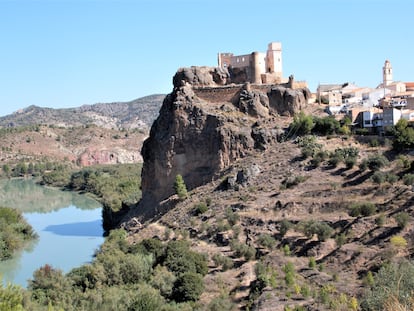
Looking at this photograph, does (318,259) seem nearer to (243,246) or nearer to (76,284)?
(243,246)

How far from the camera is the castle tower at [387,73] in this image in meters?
46.4

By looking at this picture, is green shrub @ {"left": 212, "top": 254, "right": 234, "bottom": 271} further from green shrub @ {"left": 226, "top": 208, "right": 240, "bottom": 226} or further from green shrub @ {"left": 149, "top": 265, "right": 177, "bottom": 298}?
green shrub @ {"left": 226, "top": 208, "right": 240, "bottom": 226}

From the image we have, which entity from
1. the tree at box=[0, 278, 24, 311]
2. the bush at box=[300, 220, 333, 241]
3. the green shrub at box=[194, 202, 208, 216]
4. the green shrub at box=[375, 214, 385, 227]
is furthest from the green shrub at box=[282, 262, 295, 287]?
the green shrub at box=[194, 202, 208, 216]

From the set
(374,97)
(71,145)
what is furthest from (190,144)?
(71,145)

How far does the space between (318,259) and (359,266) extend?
2.09 m

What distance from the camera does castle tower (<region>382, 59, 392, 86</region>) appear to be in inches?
1827

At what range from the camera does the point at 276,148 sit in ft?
118

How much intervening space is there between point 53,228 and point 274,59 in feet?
77.1

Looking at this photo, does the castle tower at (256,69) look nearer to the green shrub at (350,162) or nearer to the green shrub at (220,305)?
the green shrub at (350,162)

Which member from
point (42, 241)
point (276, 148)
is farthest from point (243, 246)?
point (42, 241)

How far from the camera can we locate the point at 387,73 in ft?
154

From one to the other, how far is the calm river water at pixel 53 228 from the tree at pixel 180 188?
21.7 ft

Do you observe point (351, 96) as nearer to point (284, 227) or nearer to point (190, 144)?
point (190, 144)

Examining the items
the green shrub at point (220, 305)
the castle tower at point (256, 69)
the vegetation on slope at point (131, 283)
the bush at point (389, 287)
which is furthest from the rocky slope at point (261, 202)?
the bush at point (389, 287)
